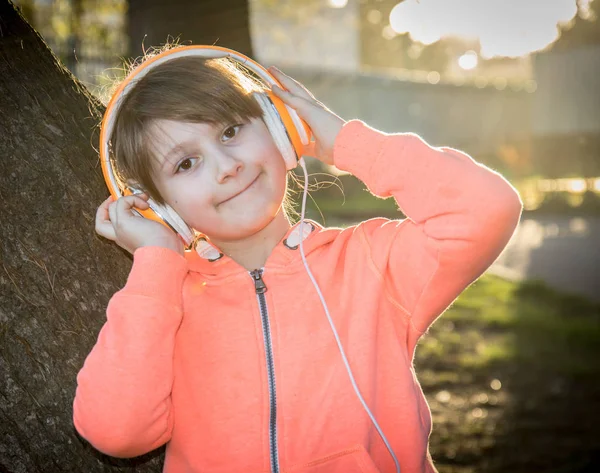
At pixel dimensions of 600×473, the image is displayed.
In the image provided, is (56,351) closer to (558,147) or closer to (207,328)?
(207,328)

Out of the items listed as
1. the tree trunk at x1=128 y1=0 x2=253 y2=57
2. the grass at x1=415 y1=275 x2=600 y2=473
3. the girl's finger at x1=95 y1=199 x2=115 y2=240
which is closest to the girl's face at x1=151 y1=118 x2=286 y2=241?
the girl's finger at x1=95 y1=199 x2=115 y2=240

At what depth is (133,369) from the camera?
2055 millimetres

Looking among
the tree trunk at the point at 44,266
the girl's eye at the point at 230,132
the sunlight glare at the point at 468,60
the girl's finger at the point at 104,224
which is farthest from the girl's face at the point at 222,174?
the sunlight glare at the point at 468,60

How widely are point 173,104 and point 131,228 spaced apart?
426 mm

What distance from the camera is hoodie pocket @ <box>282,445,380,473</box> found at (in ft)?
7.13

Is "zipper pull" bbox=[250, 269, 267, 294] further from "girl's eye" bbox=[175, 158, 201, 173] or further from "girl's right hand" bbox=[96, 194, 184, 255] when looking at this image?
"girl's eye" bbox=[175, 158, 201, 173]

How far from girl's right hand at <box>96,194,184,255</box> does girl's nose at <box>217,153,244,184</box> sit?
27 centimetres

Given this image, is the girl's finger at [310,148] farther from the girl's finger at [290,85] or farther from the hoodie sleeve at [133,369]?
the hoodie sleeve at [133,369]

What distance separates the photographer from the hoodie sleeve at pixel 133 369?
80.5 inches

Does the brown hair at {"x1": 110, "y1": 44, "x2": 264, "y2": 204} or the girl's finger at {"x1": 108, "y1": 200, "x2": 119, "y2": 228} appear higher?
the brown hair at {"x1": 110, "y1": 44, "x2": 264, "y2": 204}

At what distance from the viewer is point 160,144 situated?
2.32 meters

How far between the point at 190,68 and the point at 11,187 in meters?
0.70

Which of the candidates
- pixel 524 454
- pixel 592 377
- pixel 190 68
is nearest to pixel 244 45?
pixel 190 68

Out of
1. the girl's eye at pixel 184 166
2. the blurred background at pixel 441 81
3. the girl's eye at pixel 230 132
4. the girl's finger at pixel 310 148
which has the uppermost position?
the girl's eye at pixel 230 132
